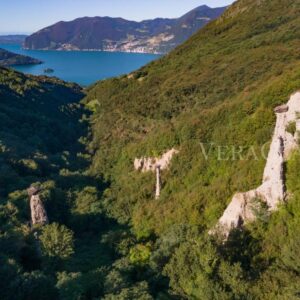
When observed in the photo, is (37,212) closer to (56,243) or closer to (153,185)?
(56,243)

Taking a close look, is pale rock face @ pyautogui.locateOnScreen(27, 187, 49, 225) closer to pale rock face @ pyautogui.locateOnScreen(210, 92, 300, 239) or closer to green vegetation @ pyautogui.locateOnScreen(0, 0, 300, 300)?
green vegetation @ pyautogui.locateOnScreen(0, 0, 300, 300)

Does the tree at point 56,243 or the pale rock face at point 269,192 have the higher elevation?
the pale rock face at point 269,192

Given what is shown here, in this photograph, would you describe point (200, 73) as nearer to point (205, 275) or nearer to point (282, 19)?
point (282, 19)

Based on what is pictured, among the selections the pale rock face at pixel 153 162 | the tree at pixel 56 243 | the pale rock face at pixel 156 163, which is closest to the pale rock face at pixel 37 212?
the tree at pixel 56 243

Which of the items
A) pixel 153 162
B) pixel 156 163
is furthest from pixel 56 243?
pixel 153 162

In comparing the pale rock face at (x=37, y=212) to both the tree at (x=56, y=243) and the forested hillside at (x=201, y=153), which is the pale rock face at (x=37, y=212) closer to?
the tree at (x=56, y=243)

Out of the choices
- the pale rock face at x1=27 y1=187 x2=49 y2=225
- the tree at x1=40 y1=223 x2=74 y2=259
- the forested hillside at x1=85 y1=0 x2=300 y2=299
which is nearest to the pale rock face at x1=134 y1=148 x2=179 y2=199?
the forested hillside at x1=85 y1=0 x2=300 y2=299
